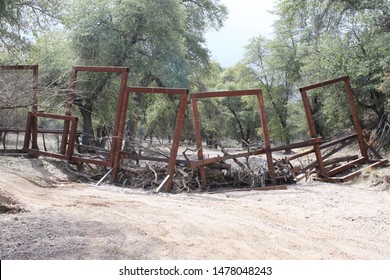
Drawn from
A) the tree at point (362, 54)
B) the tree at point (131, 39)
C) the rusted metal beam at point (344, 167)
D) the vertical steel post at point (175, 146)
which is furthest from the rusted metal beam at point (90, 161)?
the tree at point (362, 54)

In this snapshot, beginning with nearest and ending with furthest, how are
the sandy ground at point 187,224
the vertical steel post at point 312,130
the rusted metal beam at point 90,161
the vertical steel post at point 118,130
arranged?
the sandy ground at point 187,224 < the vertical steel post at point 118,130 < the rusted metal beam at point 90,161 < the vertical steel post at point 312,130

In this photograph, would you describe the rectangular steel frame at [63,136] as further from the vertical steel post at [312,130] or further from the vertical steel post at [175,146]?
the vertical steel post at [312,130]

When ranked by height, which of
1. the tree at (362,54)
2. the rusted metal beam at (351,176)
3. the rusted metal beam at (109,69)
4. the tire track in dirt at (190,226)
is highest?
the tree at (362,54)

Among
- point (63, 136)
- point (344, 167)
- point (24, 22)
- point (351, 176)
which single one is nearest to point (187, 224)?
point (63, 136)

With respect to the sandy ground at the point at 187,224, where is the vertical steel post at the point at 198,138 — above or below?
above

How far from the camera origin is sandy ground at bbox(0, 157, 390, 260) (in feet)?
13.1

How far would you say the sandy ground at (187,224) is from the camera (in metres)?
3.99

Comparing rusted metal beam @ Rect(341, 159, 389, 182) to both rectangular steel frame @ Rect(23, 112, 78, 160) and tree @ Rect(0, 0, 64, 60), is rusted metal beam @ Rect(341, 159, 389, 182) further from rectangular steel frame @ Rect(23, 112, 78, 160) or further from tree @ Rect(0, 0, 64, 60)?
tree @ Rect(0, 0, 64, 60)

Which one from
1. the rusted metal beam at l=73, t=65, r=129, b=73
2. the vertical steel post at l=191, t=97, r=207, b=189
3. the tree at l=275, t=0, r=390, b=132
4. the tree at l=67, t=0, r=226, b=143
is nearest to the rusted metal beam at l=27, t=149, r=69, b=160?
the rusted metal beam at l=73, t=65, r=129, b=73

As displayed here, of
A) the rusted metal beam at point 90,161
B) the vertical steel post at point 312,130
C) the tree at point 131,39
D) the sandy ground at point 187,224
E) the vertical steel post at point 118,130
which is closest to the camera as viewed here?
the sandy ground at point 187,224

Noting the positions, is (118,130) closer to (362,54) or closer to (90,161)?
(90,161)
